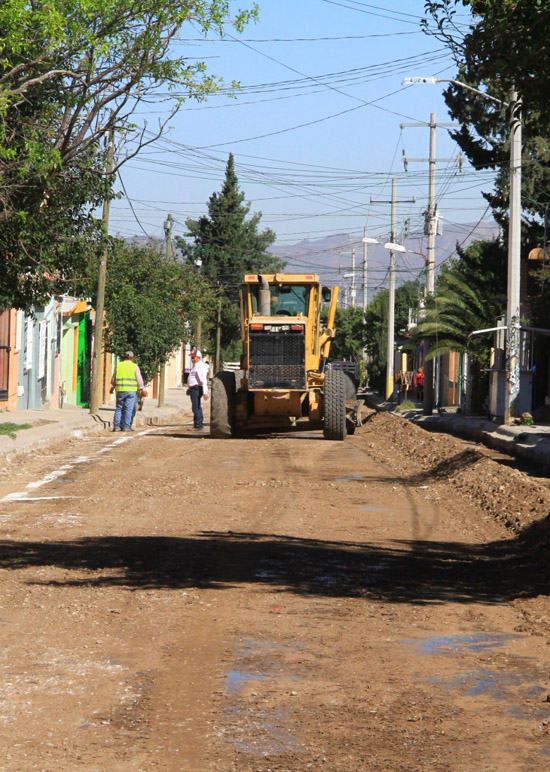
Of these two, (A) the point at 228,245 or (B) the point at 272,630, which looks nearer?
(B) the point at 272,630

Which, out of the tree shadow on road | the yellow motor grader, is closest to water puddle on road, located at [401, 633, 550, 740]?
the tree shadow on road

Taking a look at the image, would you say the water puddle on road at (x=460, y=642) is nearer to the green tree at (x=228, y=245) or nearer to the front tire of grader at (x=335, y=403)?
the front tire of grader at (x=335, y=403)

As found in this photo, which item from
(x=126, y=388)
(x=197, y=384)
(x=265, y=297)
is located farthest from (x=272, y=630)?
(x=197, y=384)

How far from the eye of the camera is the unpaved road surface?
200 inches

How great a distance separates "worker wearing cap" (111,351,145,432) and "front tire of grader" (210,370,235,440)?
2.80m

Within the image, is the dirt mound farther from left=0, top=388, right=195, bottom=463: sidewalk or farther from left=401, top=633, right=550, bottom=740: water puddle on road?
left=0, top=388, right=195, bottom=463: sidewalk

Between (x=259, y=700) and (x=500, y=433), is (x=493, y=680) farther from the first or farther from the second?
(x=500, y=433)

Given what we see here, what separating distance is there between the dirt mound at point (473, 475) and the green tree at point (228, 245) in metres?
71.3

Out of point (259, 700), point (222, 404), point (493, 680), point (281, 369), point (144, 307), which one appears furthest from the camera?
point (144, 307)

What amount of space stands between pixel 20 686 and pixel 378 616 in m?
2.60

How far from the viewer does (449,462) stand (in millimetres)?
A: 19484

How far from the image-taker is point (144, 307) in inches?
1468

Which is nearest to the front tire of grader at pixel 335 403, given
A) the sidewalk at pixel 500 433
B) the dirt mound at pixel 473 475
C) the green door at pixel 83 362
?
the dirt mound at pixel 473 475

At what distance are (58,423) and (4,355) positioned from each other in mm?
5187
